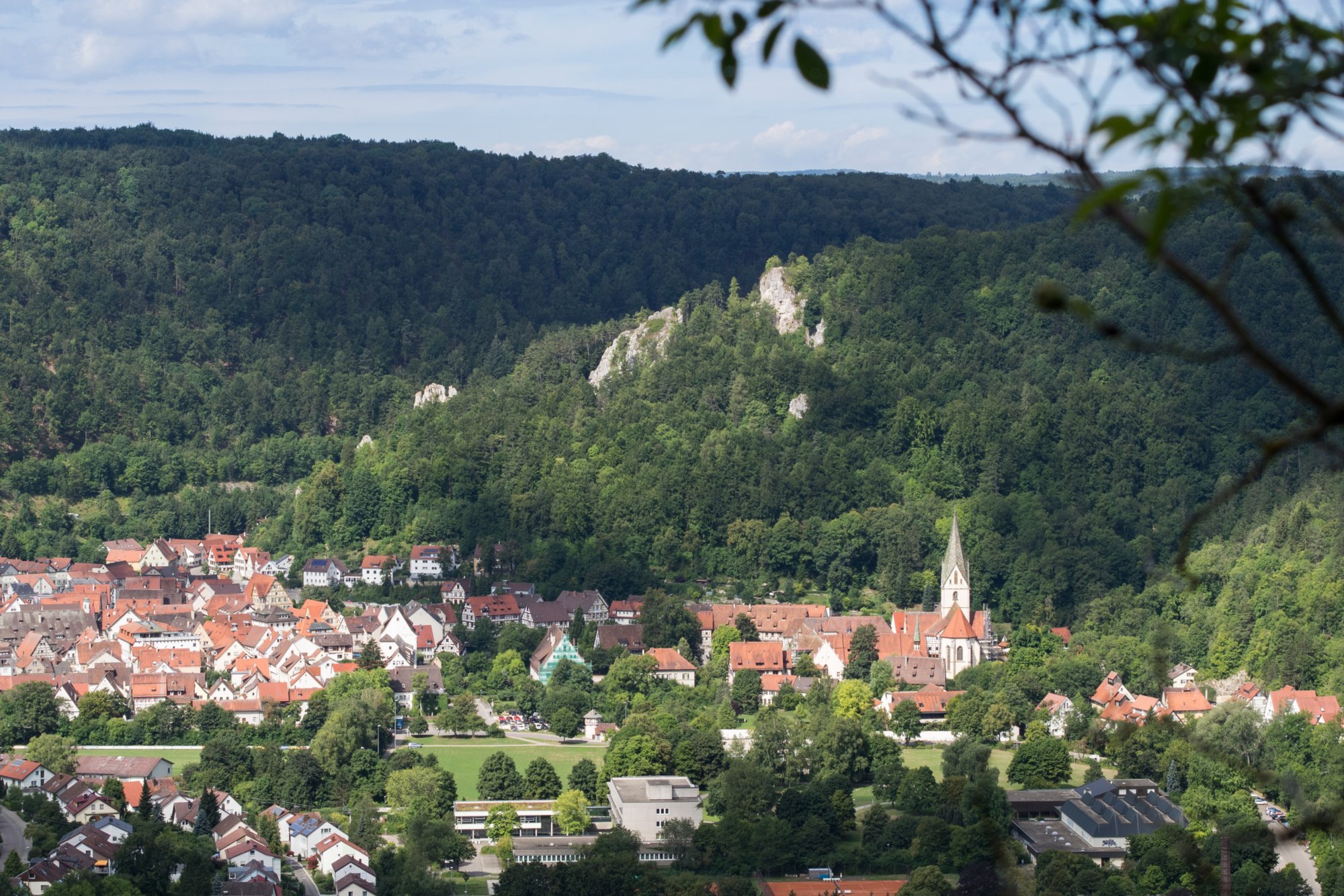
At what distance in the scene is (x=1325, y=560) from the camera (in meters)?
50.0

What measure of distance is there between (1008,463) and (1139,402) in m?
7.01

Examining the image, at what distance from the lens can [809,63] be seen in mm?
3023

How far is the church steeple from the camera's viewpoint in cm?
5303

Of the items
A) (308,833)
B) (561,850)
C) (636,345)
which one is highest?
(636,345)

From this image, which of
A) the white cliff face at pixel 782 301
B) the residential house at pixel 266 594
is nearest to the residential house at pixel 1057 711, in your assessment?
the residential house at pixel 266 594

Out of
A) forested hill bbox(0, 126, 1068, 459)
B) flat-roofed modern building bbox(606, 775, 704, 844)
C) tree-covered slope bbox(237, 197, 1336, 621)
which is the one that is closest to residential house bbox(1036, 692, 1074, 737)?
tree-covered slope bbox(237, 197, 1336, 621)

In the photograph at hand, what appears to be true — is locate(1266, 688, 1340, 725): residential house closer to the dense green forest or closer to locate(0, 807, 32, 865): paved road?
the dense green forest

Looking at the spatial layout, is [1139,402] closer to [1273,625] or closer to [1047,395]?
[1047,395]

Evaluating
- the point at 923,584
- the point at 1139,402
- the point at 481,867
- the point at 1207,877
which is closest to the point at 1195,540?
the point at 1139,402

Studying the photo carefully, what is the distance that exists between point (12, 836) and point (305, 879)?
6.55m

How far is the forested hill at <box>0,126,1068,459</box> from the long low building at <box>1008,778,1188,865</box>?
55.2 metres

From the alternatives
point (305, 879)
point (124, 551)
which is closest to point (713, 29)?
point (305, 879)

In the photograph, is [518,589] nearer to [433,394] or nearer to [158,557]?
[158,557]

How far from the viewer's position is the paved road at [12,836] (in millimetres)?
33438
